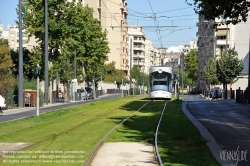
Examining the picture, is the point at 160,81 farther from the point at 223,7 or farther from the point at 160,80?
the point at 223,7

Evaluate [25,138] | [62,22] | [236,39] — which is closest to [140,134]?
[25,138]

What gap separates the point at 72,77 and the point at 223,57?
20798 mm

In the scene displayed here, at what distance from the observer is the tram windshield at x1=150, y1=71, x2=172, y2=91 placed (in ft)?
158

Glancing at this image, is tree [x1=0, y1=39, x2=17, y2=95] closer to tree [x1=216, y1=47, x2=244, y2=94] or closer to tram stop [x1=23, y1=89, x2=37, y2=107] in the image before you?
tram stop [x1=23, y1=89, x2=37, y2=107]

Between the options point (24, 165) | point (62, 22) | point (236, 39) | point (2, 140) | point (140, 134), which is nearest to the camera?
point (24, 165)

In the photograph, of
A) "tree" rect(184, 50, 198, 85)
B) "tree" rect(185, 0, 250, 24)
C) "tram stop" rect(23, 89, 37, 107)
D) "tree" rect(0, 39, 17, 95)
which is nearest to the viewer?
"tree" rect(185, 0, 250, 24)

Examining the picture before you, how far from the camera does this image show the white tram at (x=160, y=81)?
4803 cm

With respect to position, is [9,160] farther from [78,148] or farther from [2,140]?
[2,140]

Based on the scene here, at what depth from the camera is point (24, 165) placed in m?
10.8

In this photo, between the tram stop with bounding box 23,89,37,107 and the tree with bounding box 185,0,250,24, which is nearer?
the tree with bounding box 185,0,250,24

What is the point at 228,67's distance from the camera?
68500 mm

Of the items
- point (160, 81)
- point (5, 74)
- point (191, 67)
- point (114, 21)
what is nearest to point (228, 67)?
point (160, 81)

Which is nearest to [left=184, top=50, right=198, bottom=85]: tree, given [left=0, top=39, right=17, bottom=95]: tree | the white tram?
the white tram

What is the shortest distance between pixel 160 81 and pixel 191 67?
106578mm
